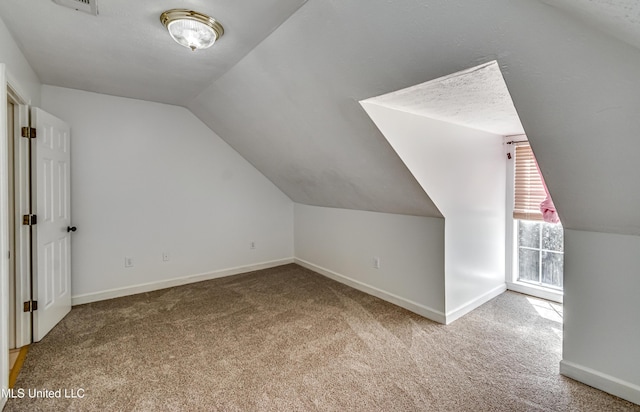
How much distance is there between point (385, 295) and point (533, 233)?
1973 millimetres

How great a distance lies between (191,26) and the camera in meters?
1.84

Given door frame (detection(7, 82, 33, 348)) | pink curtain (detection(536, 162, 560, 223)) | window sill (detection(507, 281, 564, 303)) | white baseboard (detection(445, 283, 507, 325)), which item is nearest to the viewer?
door frame (detection(7, 82, 33, 348))

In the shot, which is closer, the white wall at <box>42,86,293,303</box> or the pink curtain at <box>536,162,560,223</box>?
the pink curtain at <box>536,162,560,223</box>

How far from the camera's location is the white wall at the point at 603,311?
1.80m

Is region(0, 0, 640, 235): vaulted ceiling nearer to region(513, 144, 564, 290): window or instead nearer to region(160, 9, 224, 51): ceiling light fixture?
region(160, 9, 224, 51): ceiling light fixture

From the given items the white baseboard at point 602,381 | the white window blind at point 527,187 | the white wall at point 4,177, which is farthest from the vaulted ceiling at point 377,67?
the white window blind at point 527,187

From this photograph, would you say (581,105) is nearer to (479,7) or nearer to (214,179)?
(479,7)

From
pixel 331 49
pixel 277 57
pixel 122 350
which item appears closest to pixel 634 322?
pixel 331 49

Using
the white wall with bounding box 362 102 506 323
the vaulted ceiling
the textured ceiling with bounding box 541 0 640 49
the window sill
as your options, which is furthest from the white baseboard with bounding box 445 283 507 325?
the textured ceiling with bounding box 541 0 640 49

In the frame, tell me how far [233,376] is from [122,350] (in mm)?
1048

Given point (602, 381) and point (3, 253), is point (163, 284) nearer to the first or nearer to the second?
point (3, 253)

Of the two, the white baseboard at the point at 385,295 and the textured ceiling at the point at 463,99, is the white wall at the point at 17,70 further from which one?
the white baseboard at the point at 385,295

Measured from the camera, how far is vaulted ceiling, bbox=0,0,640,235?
1.22m

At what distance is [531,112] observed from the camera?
157 cm
